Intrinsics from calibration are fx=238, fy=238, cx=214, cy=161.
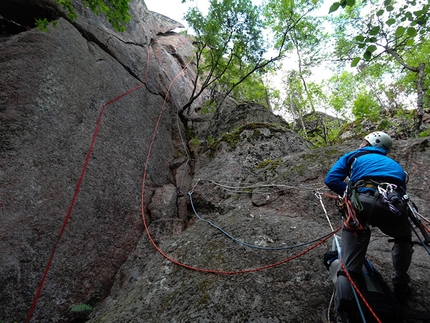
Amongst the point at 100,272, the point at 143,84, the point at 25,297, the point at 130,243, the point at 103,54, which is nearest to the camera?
the point at 25,297

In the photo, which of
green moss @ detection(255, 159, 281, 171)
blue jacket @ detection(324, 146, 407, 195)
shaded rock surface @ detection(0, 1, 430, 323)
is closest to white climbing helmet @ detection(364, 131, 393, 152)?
blue jacket @ detection(324, 146, 407, 195)

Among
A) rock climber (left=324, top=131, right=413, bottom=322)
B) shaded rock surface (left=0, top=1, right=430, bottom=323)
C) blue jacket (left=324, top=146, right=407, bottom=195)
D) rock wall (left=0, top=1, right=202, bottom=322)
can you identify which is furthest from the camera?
rock wall (left=0, top=1, right=202, bottom=322)

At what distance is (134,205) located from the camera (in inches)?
237

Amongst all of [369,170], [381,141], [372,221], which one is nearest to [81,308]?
[372,221]

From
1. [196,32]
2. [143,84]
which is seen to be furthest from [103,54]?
[196,32]

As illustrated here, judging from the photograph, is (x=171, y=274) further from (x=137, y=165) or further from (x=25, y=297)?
(x=137, y=165)

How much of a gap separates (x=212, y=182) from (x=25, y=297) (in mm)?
4607

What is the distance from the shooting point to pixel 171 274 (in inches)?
166

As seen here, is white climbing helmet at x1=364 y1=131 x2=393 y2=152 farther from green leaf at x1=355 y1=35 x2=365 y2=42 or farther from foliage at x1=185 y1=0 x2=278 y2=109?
foliage at x1=185 y1=0 x2=278 y2=109

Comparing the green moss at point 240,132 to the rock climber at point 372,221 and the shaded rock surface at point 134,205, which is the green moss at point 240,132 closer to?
the shaded rock surface at point 134,205

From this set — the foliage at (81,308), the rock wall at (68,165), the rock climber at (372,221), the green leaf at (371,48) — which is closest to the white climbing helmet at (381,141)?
the rock climber at (372,221)

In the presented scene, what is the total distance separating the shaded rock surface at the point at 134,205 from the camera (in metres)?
3.54

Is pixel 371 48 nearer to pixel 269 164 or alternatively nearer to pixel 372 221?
pixel 372 221

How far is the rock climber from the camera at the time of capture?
2.62 meters
